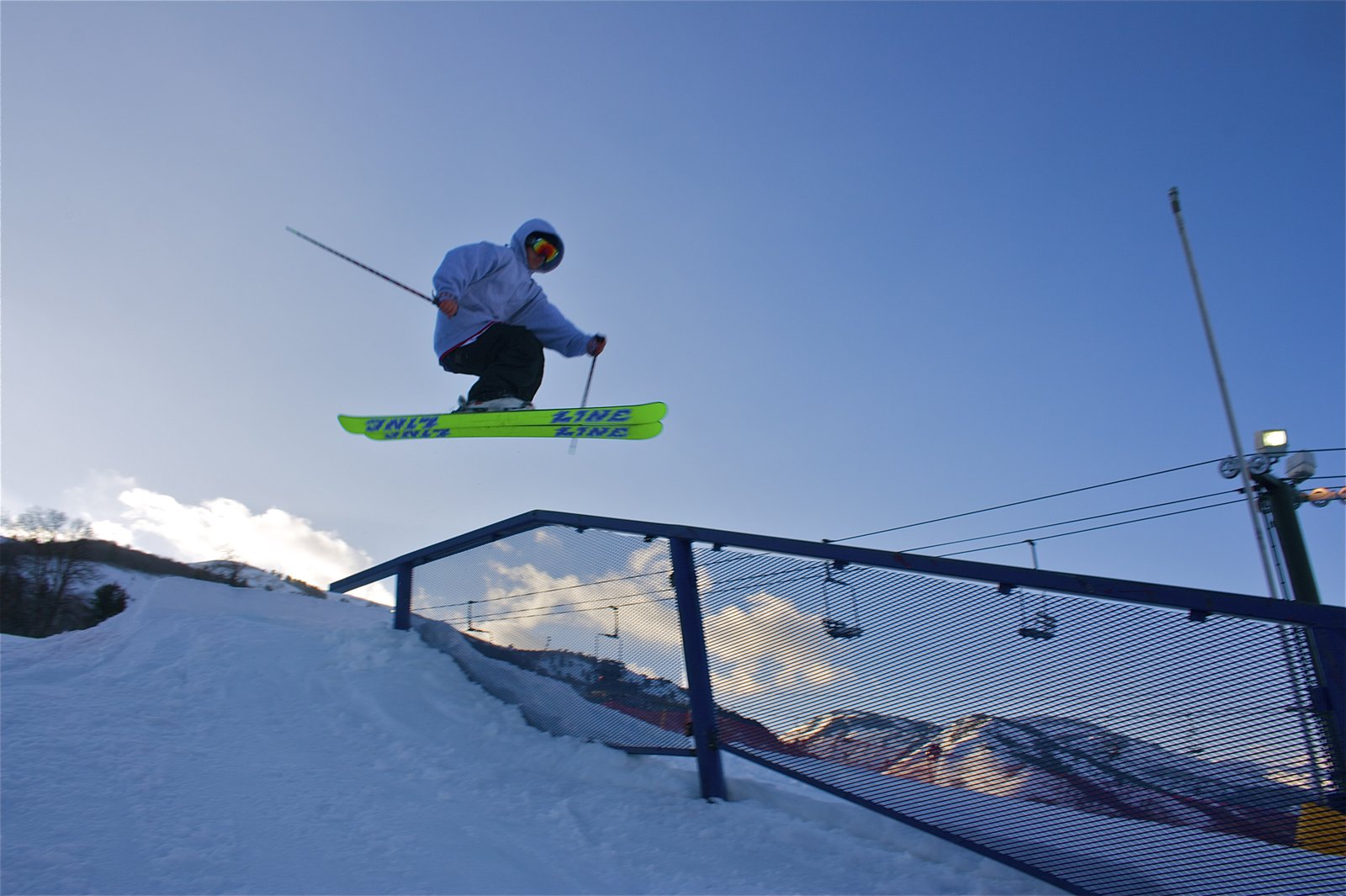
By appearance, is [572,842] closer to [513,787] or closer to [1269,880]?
[513,787]

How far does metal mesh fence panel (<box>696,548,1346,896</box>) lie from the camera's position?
2309 mm

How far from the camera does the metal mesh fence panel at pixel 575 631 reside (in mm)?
4113

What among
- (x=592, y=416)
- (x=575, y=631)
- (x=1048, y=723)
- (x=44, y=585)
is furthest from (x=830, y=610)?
(x=44, y=585)

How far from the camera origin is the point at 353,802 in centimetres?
322

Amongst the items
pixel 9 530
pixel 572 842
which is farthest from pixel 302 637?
pixel 9 530

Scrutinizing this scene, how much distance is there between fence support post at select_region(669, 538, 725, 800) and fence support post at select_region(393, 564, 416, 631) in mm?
3145

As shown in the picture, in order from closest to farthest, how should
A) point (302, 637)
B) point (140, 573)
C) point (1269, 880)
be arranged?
point (1269, 880) < point (302, 637) < point (140, 573)

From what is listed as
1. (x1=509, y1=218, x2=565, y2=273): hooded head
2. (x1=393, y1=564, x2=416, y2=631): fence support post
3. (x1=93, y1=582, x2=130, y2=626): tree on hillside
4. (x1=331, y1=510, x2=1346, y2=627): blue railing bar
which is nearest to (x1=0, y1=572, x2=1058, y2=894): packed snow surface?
(x1=393, y1=564, x2=416, y2=631): fence support post

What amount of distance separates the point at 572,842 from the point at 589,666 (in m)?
1.53

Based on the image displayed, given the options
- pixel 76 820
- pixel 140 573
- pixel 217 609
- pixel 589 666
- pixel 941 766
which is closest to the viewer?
pixel 76 820

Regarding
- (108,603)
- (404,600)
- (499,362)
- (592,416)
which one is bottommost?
(404,600)

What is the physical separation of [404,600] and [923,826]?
4.67 metres

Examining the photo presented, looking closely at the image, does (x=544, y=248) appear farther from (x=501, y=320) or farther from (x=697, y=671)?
(x=697, y=671)

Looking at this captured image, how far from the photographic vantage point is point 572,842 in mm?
3047
